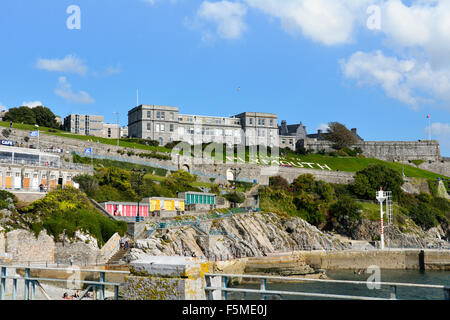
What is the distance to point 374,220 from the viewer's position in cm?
6688

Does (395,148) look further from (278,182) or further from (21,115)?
(21,115)

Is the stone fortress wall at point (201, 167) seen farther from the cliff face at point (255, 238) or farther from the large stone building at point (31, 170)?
the cliff face at point (255, 238)

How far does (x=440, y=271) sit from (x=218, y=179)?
31587 mm

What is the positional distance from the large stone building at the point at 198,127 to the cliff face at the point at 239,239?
5093 cm

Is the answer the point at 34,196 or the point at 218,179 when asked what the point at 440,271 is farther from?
the point at 34,196

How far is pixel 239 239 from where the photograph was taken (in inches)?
1829

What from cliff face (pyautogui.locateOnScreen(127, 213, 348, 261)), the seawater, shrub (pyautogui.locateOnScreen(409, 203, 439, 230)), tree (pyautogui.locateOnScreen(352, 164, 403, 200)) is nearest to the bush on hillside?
cliff face (pyautogui.locateOnScreen(127, 213, 348, 261))

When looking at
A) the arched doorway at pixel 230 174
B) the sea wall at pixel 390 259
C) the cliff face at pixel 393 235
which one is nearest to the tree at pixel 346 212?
the cliff face at pixel 393 235

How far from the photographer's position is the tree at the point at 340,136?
381 feet

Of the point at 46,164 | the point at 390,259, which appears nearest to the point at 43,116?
the point at 46,164

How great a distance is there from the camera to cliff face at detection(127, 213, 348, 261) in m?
37.2

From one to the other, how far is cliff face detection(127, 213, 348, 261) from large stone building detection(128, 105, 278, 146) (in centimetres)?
5093

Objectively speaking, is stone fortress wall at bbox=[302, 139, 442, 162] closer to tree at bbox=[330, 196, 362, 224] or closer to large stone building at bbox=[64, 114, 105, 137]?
tree at bbox=[330, 196, 362, 224]
